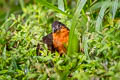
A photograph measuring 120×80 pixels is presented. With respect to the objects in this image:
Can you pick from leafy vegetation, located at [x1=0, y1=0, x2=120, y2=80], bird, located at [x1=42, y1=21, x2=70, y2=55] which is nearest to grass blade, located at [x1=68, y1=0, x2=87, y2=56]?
leafy vegetation, located at [x1=0, y1=0, x2=120, y2=80]

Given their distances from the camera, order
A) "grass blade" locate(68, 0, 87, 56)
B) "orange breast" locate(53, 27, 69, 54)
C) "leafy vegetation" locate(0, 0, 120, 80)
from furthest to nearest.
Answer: "orange breast" locate(53, 27, 69, 54) < "grass blade" locate(68, 0, 87, 56) < "leafy vegetation" locate(0, 0, 120, 80)

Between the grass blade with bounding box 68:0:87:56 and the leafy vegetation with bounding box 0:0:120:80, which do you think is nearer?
the leafy vegetation with bounding box 0:0:120:80

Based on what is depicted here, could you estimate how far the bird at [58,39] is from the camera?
12.7ft

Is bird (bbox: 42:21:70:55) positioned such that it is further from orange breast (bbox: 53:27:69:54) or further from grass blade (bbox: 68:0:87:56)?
grass blade (bbox: 68:0:87:56)

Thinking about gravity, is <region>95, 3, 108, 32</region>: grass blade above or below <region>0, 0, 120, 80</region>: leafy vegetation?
above

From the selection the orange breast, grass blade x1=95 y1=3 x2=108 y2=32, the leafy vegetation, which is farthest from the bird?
grass blade x1=95 y1=3 x2=108 y2=32

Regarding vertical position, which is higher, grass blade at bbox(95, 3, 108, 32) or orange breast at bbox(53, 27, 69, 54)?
grass blade at bbox(95, 3, 108, 32)

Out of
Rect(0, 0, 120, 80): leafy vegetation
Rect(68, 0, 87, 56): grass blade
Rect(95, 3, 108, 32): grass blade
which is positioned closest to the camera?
Rect(0, 0, 120, 80): leafy vegetation

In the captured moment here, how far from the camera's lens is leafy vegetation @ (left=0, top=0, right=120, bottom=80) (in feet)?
10.8

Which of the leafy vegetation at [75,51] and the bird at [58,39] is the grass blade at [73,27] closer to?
the leafy vegetation at [75,51]

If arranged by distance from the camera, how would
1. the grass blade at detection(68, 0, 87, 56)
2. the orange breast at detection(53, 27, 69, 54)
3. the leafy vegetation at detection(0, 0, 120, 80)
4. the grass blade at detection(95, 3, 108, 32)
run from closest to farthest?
the leafy vegetation at detection(0, 0, 120, 80) < the grass blade at detection(68, 0, 87, 56) < the grass blade at detection(95, 3, 108, 32) < the orange breast at detection(53, 27, 69, 54)

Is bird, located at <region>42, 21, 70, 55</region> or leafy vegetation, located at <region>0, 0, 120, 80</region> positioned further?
bird, located at <region>42, 21, 70, 55</region>

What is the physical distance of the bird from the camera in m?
3.88

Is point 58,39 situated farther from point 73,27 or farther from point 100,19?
point 100,19
